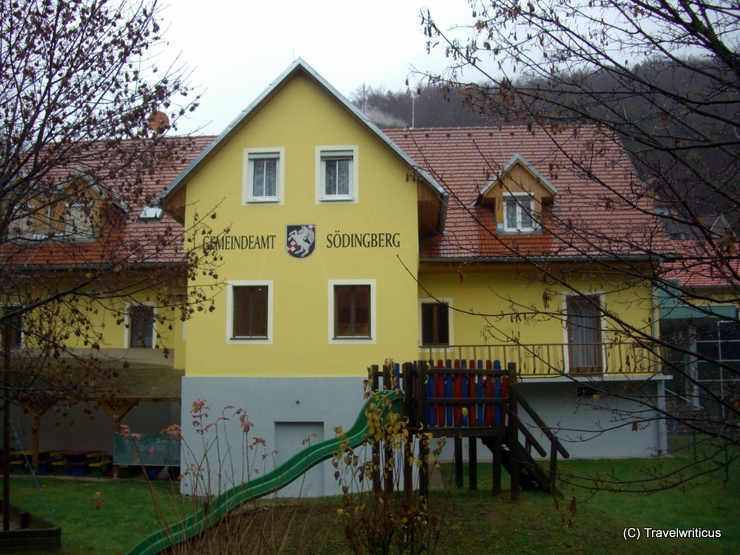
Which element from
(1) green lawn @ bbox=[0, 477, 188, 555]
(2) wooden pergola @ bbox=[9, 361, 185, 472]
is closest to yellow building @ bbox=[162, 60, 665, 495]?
(2) wooden pergola @ bbox=[9, 361, 185, 472]

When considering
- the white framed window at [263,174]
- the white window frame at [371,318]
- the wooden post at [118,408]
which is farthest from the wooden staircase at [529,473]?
the wooden post at [118,408]

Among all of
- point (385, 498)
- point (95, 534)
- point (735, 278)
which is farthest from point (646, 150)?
point (95, 534)

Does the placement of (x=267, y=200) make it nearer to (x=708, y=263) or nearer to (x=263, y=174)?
(x=263, y=174)

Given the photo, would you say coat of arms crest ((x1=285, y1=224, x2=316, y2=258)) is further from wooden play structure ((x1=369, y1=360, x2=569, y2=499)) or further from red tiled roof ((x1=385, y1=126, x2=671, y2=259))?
wooden play structure ((x1=369, y1=360, x2=569, y2=499))

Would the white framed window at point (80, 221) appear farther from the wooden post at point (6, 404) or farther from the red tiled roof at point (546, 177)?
the red tiled roof at point (546, 177)

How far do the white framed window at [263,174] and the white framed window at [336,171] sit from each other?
3.00 feet

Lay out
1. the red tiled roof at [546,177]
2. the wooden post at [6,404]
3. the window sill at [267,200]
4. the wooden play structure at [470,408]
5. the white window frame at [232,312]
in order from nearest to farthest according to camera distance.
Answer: the red tiled roof at [546,177] → the wooden post at [6,404] → the wooden play structure at [470,408] → the white window frame at [232,312] → the window sill at [267,200]

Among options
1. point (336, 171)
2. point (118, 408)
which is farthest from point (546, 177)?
point (118, 408)

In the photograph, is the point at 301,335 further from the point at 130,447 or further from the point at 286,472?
the point at 286,472

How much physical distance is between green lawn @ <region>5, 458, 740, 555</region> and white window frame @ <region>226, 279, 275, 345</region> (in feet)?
12.9

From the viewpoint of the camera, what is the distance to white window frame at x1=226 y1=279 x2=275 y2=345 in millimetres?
17109

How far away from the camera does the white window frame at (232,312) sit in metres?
17.1

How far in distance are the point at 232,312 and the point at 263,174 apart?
3.44 meters

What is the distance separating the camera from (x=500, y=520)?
31.8ft
